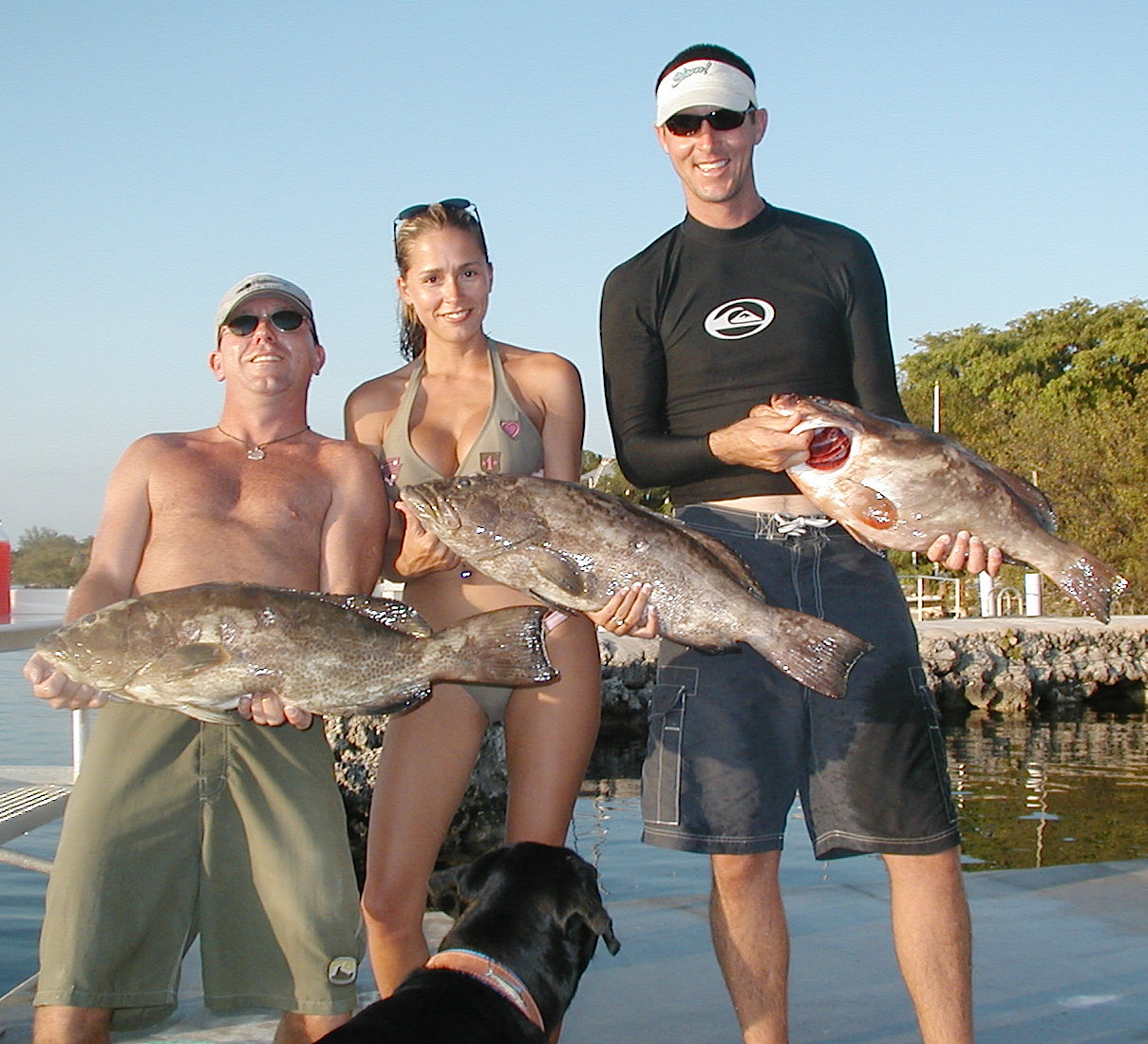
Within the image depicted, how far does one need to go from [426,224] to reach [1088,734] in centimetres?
1867

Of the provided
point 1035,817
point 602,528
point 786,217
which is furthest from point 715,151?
point 1035,817

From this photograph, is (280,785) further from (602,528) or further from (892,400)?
(892,400)

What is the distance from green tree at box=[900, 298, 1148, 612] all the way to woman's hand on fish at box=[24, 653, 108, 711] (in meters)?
29.4

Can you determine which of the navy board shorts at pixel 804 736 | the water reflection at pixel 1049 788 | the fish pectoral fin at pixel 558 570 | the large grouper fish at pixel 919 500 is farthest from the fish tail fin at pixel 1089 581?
the water reflection at pixel 1049 788

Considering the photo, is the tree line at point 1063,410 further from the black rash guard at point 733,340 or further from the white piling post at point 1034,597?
the black rash guard at point 733,340

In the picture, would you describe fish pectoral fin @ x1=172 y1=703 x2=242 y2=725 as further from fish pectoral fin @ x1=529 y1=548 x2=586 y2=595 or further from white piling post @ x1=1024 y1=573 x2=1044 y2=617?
white piling post @ x1=1024 y1=573 x2=1044 y2=617

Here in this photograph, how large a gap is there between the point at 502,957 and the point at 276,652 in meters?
0.96

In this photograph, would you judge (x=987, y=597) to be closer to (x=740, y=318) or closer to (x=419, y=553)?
(x=740, y=318)

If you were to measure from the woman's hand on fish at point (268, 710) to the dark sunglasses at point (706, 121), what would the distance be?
2.08 metres

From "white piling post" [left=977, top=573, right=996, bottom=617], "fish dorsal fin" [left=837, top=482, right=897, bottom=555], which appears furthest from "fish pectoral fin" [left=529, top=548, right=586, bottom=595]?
"white piling post" [left=977, top=573, right=996, bottom=617]

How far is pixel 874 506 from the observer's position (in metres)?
3.50

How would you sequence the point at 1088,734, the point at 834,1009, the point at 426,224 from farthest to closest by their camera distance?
the point at 1088,734
the point at 834,1009
the point at 426,224

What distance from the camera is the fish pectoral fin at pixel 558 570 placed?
3.42 meters

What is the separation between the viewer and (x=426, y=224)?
3.97 metres
